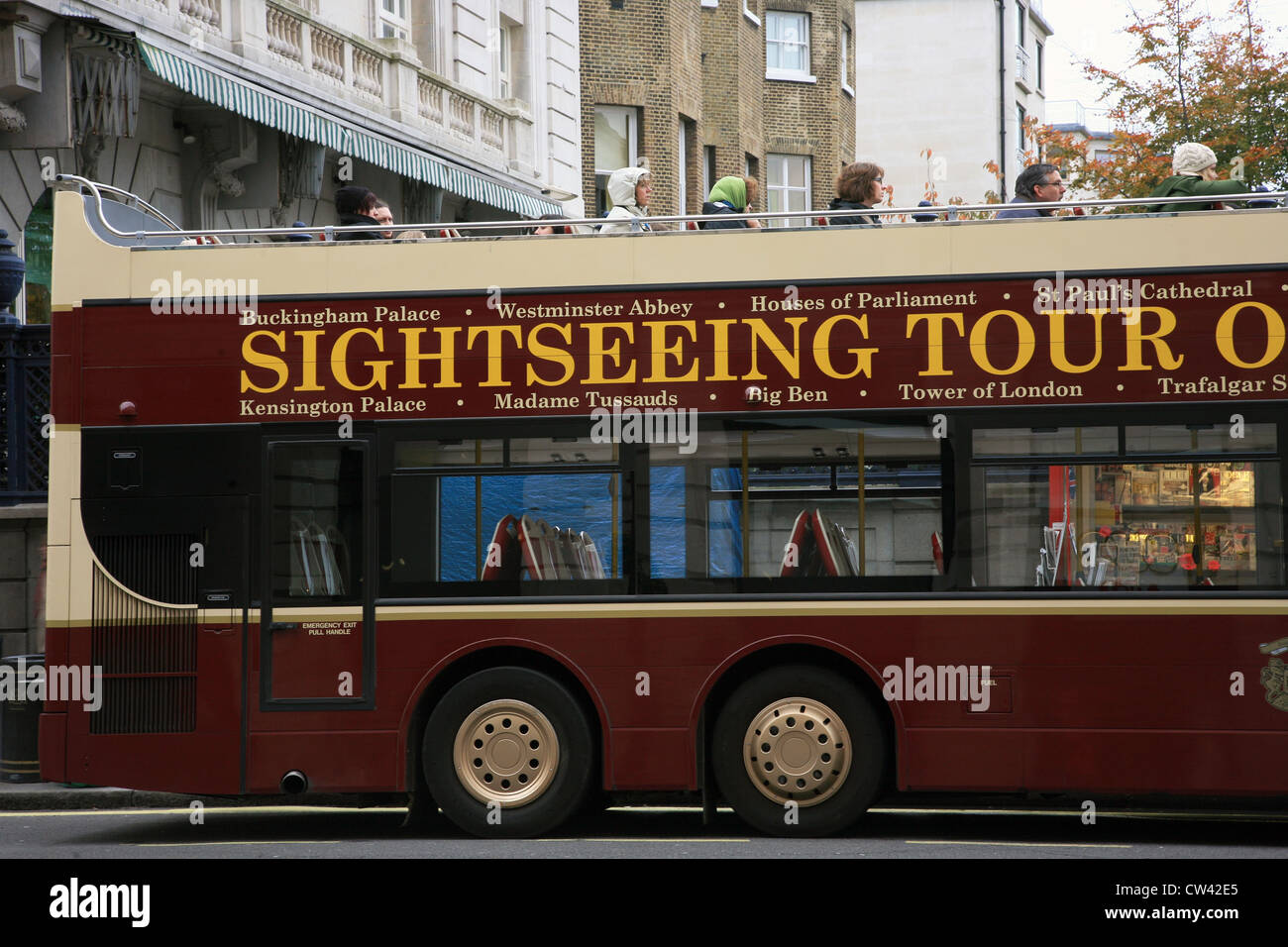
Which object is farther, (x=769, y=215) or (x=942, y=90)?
(x=942, y=90)

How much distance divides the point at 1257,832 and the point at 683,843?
3.29 m

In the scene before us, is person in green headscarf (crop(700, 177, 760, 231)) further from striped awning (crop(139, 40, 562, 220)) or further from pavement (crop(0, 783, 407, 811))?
striped awning (crop(139, 40, 562, 220))

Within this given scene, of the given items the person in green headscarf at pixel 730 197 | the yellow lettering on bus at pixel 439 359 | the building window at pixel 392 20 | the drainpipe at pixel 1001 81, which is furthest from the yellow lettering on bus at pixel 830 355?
the drainpipe at pixel 1001 81

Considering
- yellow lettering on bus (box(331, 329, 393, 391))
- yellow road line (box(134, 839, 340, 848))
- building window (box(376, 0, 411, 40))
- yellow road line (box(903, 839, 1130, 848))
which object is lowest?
yellow road line (box(134, 839, 340, 848))

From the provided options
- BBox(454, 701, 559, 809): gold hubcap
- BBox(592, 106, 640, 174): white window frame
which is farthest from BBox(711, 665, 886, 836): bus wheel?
BBox(592, 106, 640, 174): white window frame

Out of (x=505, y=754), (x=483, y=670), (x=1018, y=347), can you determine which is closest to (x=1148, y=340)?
(x=1018, y=347)

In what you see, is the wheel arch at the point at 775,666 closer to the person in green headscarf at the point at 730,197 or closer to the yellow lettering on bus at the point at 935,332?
the yellow lettering on bus at the point at 935,332

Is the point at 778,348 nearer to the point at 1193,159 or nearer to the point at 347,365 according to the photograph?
the point at 347,365

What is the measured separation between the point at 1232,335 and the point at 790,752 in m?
3.27

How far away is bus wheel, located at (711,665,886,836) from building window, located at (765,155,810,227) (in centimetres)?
3007

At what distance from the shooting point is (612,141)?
32.2 meters

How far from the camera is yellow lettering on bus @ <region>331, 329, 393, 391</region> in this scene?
9586 millimetres

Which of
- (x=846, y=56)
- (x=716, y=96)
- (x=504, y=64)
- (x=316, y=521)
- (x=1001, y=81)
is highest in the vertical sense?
(x=1001, y=81)
